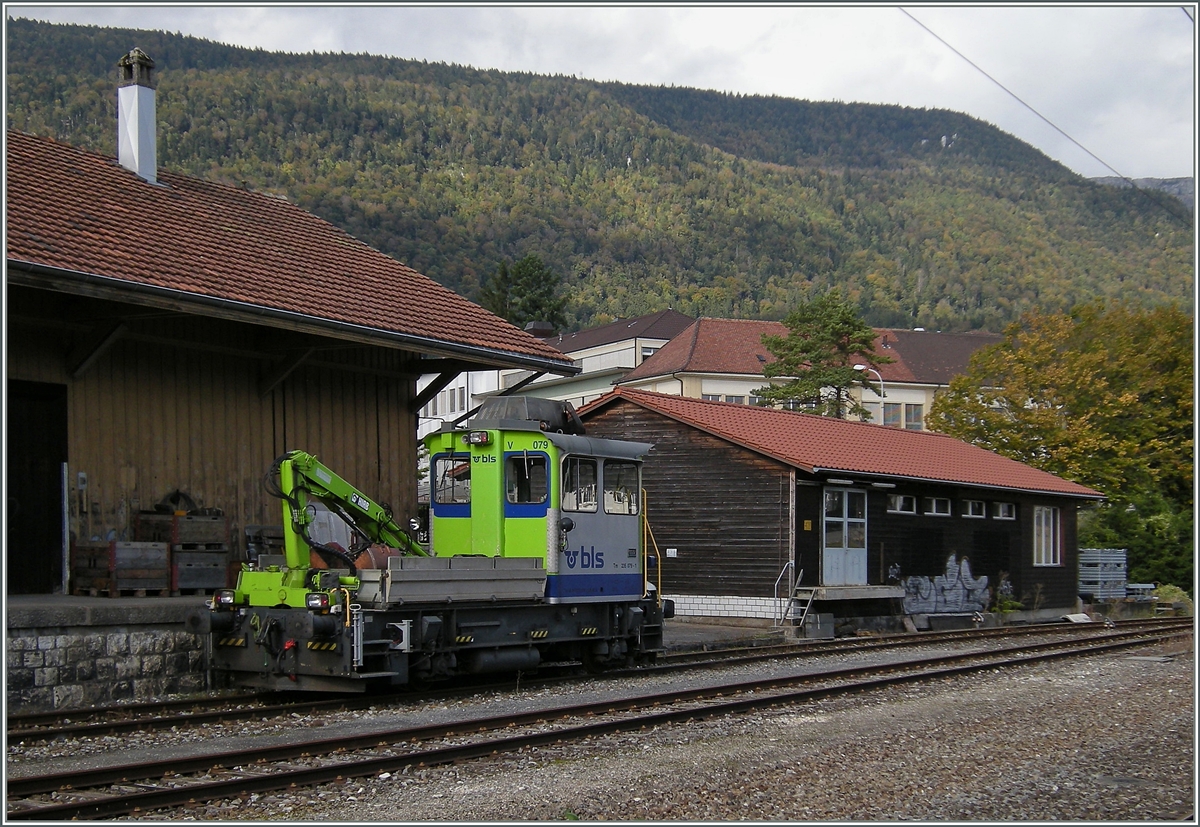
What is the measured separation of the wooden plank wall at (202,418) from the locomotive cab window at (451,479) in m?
2.79

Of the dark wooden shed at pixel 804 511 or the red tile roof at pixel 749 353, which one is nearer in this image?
the dark wooden shed at pixel 804 511

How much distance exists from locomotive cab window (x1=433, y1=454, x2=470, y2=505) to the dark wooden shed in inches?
434

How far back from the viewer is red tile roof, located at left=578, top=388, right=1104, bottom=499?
25484 mm

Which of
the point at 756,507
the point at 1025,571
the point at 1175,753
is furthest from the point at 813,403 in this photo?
the point at 1175,753

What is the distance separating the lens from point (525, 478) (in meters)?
14.1

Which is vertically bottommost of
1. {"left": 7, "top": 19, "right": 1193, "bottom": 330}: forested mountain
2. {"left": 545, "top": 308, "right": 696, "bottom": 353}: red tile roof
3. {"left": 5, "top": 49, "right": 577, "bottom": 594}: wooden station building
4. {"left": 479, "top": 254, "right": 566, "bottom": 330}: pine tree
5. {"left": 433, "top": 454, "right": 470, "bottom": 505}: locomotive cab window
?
{"left": 433, "top": 454, "right": 470, "bottom": 505}: locomotive cab window

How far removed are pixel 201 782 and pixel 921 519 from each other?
2222 cm

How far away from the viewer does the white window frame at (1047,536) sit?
3262cm

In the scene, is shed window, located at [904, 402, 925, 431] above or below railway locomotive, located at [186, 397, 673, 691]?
above

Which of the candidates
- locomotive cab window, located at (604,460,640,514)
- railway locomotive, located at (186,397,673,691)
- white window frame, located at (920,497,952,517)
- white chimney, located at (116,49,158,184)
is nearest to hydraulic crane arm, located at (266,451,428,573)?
railway locomotive, located at (186,397,673,691)

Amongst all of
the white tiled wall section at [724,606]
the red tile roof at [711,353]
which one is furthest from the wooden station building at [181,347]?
the red tile roof at [711,353]

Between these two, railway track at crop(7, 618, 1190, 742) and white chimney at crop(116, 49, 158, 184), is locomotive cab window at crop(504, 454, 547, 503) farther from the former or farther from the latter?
white chimney at crop(116, 49, 158, 184)

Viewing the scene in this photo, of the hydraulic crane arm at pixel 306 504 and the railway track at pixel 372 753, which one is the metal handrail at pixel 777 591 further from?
the hydraulic crane arm at pixel 306 504

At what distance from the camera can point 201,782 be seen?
812 cm
